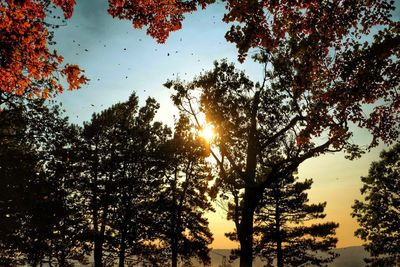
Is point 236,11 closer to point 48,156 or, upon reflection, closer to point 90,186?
point 48,156

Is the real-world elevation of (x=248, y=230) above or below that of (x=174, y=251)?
above

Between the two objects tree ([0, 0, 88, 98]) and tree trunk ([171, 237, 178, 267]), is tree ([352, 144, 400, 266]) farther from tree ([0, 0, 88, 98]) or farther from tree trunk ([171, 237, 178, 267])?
tree ([0, 0, 88, 98])

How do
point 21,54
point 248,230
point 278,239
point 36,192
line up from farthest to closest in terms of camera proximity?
point 278,239
point 36,192
point 248,230
point 21,54

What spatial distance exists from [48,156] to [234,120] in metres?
10.1

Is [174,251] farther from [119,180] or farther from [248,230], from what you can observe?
[248,230]

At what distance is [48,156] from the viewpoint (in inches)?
623

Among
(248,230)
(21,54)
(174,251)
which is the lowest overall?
(174,251)

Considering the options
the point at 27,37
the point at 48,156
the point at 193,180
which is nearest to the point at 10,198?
the point at 48,156

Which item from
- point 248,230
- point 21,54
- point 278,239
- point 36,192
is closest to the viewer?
point 21,54

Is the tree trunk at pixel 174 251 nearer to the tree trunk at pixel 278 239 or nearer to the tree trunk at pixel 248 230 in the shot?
the tree trunk at pixel 278 239

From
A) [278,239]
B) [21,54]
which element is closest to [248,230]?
[21,54]

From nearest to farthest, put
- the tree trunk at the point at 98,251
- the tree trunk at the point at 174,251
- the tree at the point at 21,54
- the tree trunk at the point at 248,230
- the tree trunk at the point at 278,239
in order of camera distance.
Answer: the tree at the point at 21,54, the tree trunk at the point at 248,230, the tree trunk at the point at 98,251, the tree trunk at the point at 174,251, the tree trunk at the point at 278,239

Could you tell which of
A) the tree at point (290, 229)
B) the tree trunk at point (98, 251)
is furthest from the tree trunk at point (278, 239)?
the tree trunk at point (98, 251)

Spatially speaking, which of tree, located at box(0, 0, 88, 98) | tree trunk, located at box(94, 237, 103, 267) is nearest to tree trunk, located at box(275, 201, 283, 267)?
tree trunk, located at box(94, 237, 103, 267)
